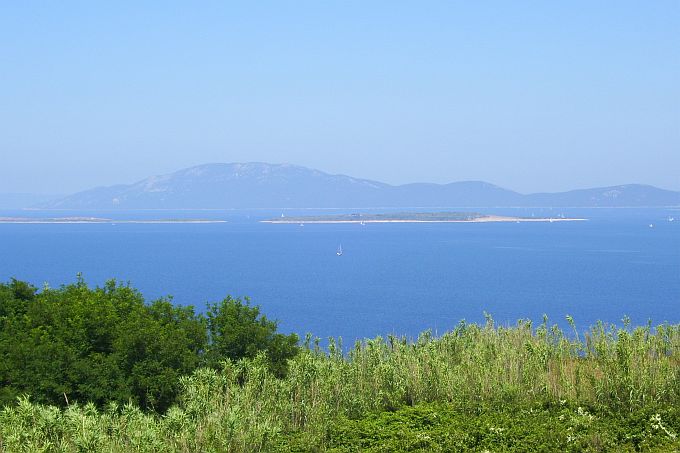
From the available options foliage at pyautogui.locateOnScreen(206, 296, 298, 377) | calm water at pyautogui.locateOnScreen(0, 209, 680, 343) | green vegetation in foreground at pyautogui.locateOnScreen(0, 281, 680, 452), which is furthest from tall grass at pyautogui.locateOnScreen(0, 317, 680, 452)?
calm water at pyautogui.locateOnScreen(0, 209, 680, 343)

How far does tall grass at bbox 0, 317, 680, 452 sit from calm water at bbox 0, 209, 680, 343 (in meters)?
31.6

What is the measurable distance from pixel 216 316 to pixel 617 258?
3449 inches

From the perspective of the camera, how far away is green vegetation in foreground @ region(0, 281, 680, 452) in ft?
28.4

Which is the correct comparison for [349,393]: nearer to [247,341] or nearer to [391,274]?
[247,341]

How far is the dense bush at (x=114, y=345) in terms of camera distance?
1165 centimetres

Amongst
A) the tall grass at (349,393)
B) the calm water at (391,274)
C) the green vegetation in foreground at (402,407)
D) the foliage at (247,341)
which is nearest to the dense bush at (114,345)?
the foliage at (247,341)

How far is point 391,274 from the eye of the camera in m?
80.8

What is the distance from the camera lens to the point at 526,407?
10.0 meters

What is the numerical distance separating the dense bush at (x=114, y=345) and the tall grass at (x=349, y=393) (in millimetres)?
520

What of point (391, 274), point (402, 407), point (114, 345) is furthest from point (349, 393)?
point (391, 274)

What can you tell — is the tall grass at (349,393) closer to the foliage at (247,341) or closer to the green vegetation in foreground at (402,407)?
the green vegetation in foreground at (402,407)

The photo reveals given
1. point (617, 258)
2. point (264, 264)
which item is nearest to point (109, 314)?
point (264, 264)

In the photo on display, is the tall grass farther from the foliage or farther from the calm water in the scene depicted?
the calm water

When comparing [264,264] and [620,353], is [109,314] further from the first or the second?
[264,264]
